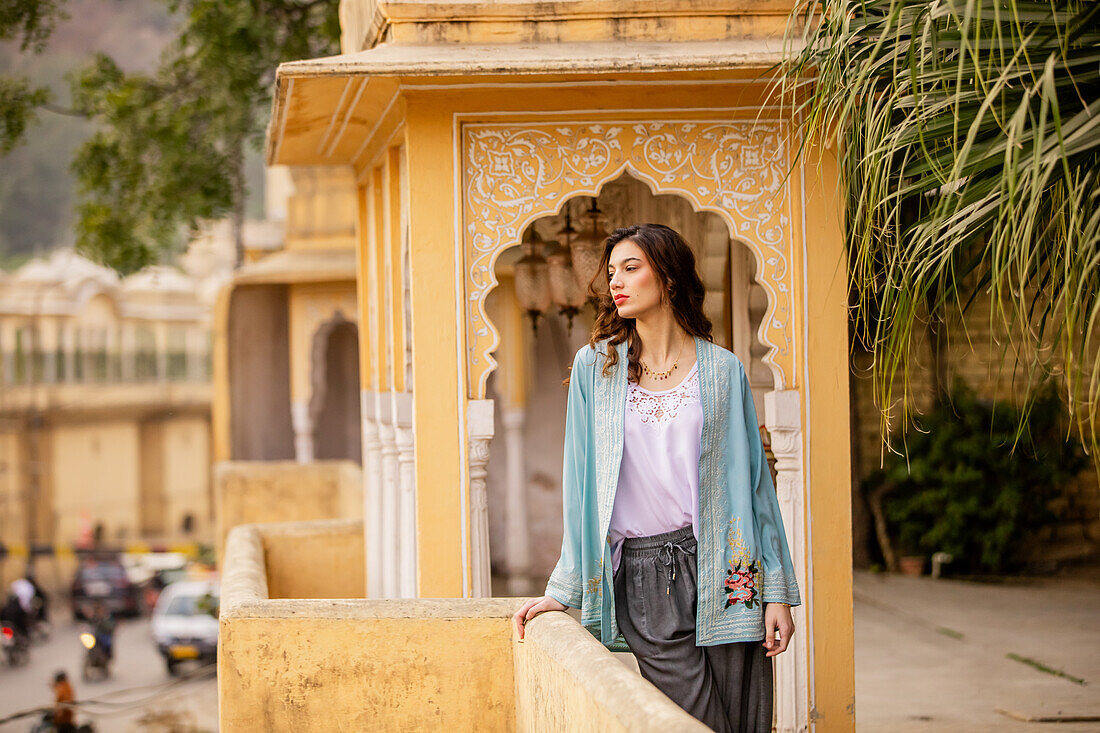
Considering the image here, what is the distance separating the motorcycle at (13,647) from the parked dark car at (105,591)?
3.60 meters

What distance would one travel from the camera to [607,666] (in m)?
3.05

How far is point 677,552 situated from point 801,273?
85.8 inches

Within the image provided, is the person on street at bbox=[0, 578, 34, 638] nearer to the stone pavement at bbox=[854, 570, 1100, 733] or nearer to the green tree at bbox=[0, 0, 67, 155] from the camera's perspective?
the green tree at bbox=[0, 0, 67, 155]

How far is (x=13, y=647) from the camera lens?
77.4 feet

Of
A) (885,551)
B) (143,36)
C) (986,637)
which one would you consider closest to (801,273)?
(986,637)

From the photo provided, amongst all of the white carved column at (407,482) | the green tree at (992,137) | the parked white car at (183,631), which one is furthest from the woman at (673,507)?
the parked white car at (183,631)

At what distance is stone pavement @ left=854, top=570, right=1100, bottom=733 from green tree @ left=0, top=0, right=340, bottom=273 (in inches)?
282

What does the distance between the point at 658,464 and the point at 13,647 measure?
23065 millimetres

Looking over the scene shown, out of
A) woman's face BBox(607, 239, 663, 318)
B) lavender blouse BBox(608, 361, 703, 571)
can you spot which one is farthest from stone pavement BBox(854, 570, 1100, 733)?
woman's face BBox(607, 239, 663, 318)

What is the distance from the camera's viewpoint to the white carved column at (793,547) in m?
5.25

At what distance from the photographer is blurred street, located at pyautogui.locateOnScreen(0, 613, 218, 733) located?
14.6 meters

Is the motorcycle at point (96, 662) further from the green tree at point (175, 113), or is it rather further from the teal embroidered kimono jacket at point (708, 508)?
the teal embroidered kimono jacket at point (708, 508)

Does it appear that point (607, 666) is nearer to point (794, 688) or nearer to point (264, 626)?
point (264, 626)

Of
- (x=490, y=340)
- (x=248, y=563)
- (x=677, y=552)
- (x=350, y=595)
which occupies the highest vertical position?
(x=490, y=340)
